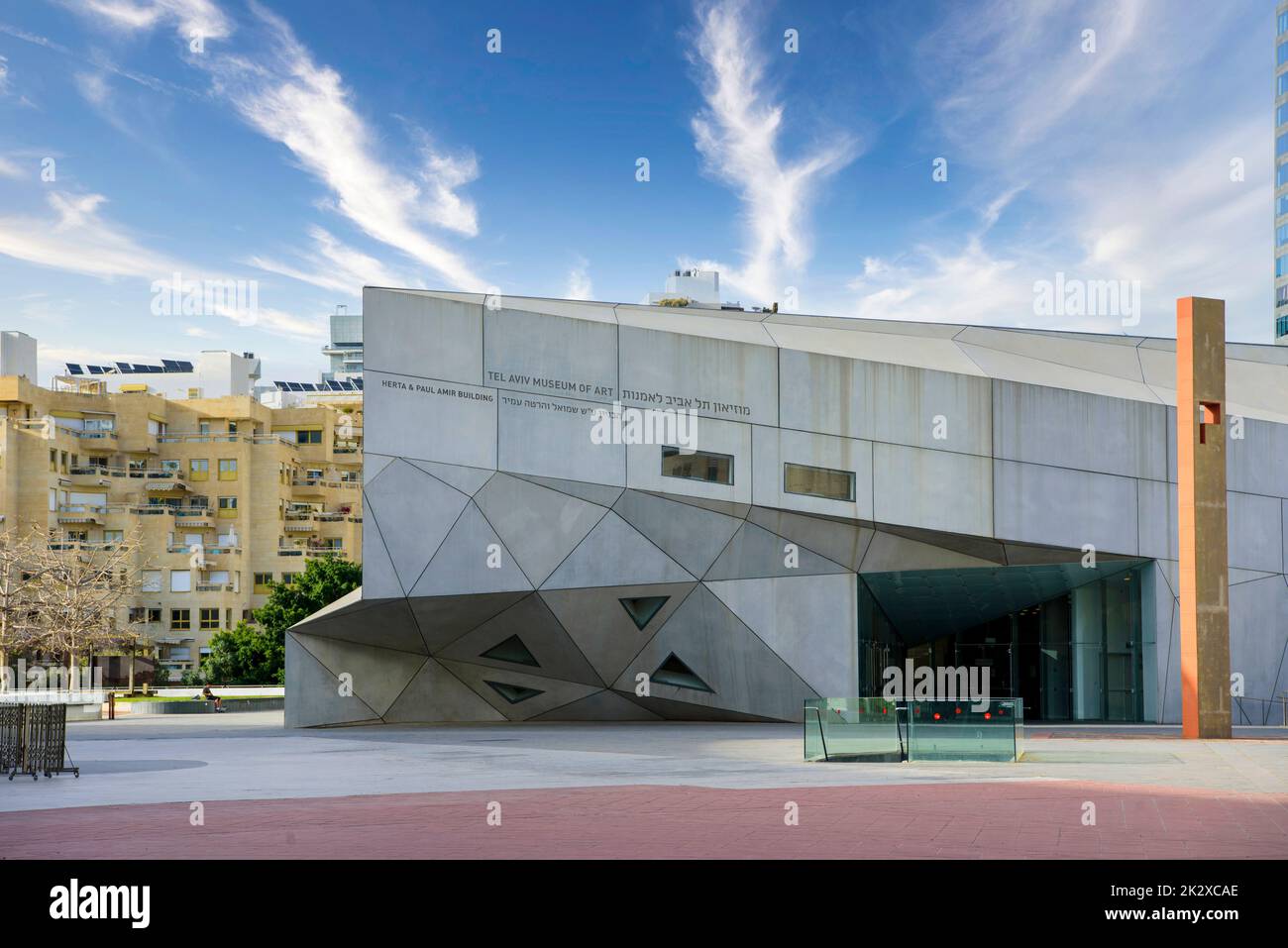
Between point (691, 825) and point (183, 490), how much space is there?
7911 centimetres

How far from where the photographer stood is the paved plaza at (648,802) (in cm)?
919

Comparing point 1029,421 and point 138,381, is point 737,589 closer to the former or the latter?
point 1029,421

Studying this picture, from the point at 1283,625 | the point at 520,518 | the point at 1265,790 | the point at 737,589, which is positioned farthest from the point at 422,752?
the point at 1283,625

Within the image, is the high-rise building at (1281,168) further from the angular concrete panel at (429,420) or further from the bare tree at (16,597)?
the angular concrete panel at (429,420)

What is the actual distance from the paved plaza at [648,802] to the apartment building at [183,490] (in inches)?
2407

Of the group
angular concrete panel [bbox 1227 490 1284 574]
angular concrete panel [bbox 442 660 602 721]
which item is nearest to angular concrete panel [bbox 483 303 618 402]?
angular concrete panel [bbox 442 660 602 721]

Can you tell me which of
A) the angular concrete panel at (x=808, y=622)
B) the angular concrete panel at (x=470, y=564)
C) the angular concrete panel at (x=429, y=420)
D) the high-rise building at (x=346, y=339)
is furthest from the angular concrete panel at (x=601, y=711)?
the high-rise building at (x=346, y=339)

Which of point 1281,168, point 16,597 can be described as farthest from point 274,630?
point 1281,168

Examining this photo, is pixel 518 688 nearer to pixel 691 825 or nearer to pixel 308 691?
pixel 308 691

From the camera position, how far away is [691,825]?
1036 cm

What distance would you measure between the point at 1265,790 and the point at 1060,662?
19091 millimetres
